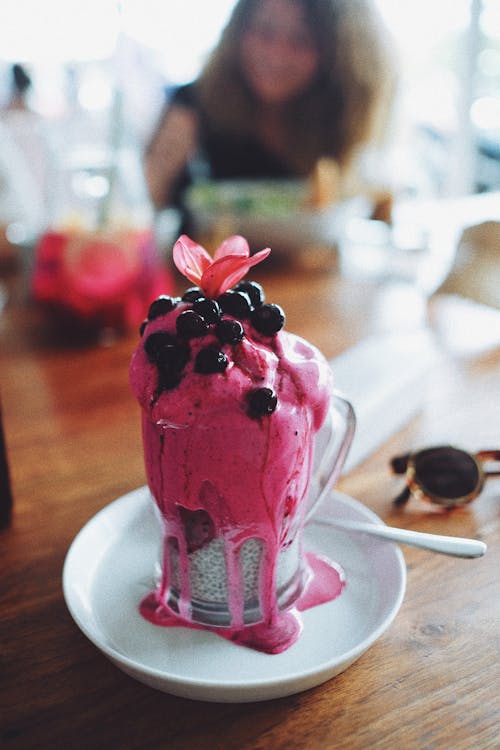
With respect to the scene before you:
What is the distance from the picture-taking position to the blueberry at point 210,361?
42 centimetres

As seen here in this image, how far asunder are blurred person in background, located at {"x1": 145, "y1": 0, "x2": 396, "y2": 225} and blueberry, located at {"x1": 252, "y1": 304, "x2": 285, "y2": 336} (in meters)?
1.14

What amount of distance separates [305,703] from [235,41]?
167 centimetres

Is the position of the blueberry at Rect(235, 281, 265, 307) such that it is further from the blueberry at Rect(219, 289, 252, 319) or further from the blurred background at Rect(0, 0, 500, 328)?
the blurred background at Rect(0, 0, 500, 328)

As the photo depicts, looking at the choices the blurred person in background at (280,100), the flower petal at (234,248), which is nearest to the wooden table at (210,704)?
the flower petal at (234,248)

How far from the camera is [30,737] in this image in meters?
0.41

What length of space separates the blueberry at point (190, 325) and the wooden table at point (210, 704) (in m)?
0.22

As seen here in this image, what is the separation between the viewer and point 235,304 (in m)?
0.46

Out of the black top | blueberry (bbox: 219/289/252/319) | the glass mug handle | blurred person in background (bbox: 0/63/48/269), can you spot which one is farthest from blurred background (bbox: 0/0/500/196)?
blueberry (bbox: 219/289/252/319)

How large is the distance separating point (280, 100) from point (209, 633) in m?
1.56

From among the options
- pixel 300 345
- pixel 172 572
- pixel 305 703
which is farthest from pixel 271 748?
pixel 300 345

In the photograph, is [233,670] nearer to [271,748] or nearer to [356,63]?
[271,748]

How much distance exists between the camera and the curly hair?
1654 mm

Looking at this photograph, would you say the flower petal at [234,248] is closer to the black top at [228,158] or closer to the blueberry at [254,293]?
the blueberry at [254,293]

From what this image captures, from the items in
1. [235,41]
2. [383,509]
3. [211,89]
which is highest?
[235,41]
